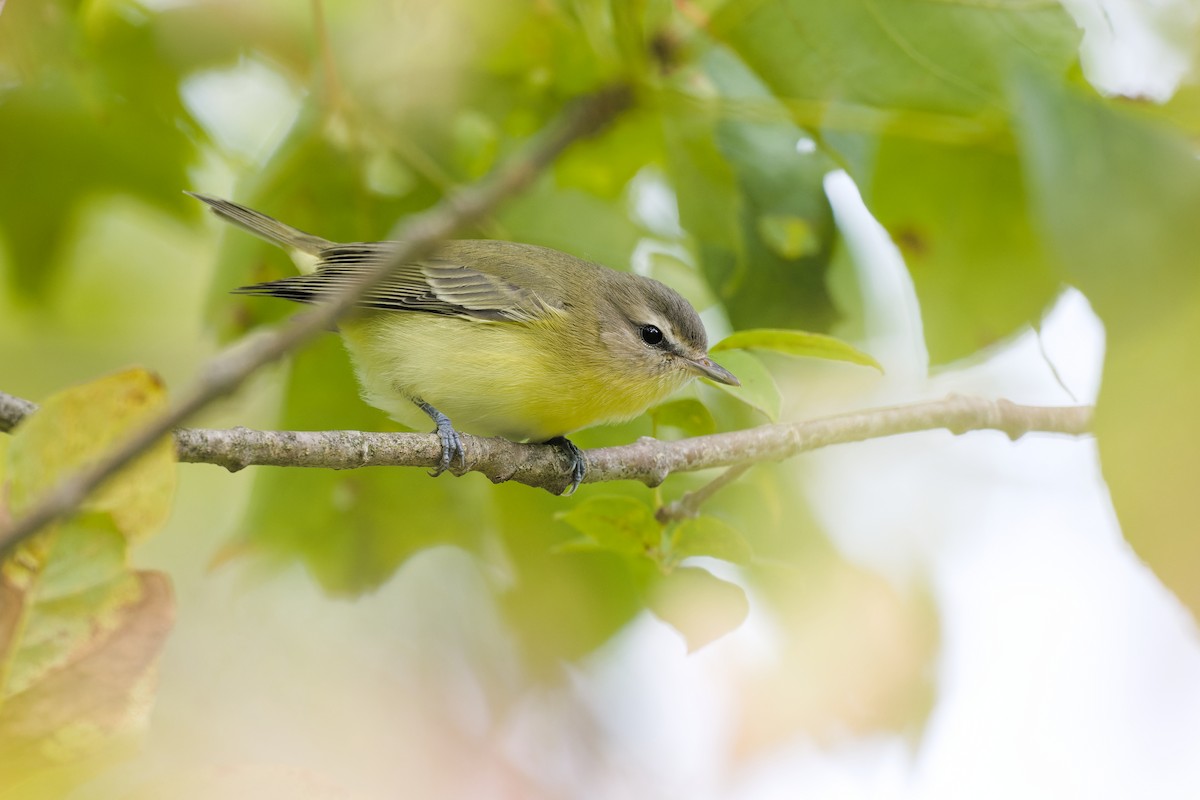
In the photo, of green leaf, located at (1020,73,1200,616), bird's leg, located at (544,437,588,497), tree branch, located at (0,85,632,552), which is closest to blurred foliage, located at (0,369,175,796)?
tree branch, located at (0,85,632,552)

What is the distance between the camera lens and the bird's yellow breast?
3111 millimetres

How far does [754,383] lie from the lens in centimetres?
235

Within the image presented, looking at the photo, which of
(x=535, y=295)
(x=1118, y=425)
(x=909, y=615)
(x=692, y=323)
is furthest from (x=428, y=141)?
(x=1118, y=425)

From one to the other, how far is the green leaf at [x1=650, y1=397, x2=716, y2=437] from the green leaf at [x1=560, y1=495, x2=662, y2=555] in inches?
13.9

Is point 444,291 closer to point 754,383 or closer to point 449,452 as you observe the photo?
point 449,452

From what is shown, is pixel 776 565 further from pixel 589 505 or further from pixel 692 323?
pixel 692 323

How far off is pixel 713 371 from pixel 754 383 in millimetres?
571

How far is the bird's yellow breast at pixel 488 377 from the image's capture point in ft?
10.2

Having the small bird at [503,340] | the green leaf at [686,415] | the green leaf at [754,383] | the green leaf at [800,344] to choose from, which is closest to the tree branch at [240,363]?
the green leaf at [800,344]

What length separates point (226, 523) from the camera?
12.7 feet

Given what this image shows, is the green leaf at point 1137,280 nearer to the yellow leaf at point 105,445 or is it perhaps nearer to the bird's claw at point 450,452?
the yellow leaf at point 105,445

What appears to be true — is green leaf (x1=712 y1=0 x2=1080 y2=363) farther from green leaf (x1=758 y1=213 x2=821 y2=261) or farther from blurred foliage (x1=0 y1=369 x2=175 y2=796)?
blurred foliage (x1=0 y1=369 x2=175 y2=796)

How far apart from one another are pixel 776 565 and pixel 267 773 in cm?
159

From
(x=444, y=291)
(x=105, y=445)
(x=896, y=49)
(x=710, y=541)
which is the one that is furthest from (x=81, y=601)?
(x=444, y=291)
